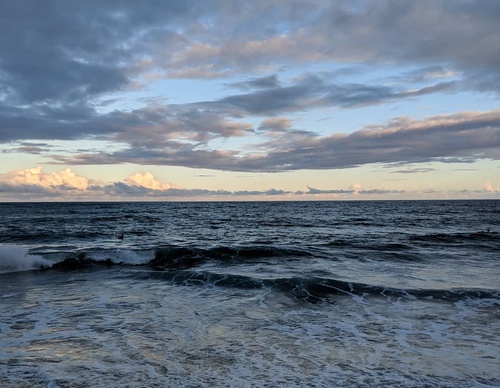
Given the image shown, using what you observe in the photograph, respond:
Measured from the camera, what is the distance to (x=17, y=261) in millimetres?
18406

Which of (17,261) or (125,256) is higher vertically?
(17,261)

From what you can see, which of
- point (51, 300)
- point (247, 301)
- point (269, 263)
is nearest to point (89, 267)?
point (51, 300)

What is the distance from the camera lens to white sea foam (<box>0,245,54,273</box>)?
18125mm

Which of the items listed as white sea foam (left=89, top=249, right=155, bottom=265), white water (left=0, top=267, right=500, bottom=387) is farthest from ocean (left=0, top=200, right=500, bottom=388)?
white sea foam (left=89, top=249, right=155, bottom=265)

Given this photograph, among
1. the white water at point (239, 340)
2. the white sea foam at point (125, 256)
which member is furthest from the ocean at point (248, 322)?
the white sea foam at point (125, 256)

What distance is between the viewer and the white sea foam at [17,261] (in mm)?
18125

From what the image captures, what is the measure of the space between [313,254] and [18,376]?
1789 cm

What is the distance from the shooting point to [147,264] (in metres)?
20.5

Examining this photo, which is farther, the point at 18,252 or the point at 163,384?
the point at 18,252

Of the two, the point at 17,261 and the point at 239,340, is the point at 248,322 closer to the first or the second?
the point at 239,340

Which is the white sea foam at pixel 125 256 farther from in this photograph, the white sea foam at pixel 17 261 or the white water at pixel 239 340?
the white water at pixel 239 340

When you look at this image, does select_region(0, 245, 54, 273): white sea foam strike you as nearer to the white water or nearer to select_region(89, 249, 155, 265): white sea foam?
select_region(89, 249, 155, 265): white sea foam

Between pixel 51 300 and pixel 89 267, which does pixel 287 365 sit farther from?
pixel 89 267

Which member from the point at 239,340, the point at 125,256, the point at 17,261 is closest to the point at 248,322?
the point at 239,340
